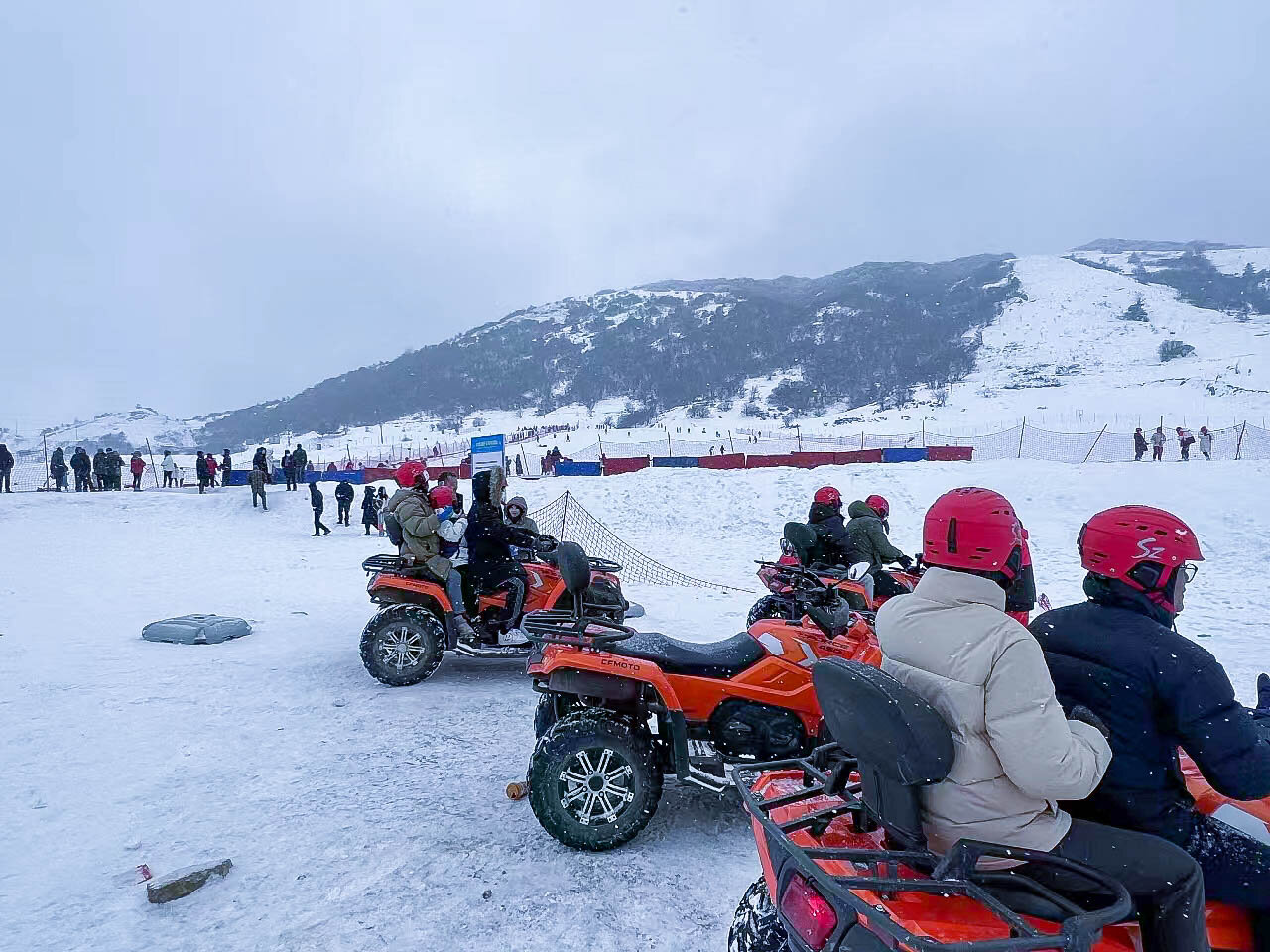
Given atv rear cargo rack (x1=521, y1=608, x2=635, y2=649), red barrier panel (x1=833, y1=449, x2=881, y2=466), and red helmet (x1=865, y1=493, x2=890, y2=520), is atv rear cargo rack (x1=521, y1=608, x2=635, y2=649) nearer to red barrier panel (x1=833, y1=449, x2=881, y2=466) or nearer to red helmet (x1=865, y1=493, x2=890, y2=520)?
red helmet (x1=865, y1=493, x2=890, y2=520)

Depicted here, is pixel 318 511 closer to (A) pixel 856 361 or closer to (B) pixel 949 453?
(B) pixel 949 453

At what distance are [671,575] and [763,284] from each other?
18978 cm

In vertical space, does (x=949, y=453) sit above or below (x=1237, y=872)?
above

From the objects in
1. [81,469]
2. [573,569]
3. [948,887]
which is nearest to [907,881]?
[948,887]

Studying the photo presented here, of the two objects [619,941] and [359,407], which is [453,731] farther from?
[359,407]

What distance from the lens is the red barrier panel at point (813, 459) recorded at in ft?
77.1

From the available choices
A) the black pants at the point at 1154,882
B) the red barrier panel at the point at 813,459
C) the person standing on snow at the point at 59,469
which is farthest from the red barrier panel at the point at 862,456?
the person standing on snow at the point at 59,469

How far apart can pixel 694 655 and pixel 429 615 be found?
318 cm

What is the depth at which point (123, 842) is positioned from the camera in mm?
3395

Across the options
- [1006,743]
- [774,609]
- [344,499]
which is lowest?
[774,609]

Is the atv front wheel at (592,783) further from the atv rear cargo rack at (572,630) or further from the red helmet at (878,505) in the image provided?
the red helmet at (878,505)

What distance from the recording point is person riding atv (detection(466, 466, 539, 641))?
252 inches

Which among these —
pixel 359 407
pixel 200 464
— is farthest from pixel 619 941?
pixel 359 407

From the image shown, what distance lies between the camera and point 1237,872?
6.26 ft
